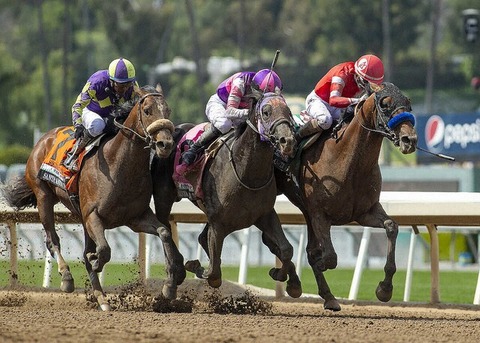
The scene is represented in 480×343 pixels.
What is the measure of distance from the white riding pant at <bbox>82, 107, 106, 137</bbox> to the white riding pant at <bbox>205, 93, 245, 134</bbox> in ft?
2.85

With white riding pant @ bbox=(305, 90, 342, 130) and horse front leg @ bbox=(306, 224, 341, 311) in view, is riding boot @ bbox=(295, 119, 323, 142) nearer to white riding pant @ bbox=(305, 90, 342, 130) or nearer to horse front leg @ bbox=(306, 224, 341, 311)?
white riding pant @ bbox=(305, 90, 342, 130)

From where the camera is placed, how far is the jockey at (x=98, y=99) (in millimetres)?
10055

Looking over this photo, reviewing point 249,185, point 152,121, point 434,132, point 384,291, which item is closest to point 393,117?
point 249,185

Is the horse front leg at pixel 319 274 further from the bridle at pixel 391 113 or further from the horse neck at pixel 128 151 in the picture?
the horse neck at pixel 128 151

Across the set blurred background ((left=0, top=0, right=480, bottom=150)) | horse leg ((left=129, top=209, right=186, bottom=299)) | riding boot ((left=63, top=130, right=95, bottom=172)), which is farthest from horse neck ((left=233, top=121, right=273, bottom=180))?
blurred background ((left=0, top=0, right=480, bottom=150))

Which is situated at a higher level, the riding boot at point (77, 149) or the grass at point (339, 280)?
the riding boot at point (77, 149)

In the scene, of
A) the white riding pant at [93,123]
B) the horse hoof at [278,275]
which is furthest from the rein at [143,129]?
the horse hoof at [278,275]

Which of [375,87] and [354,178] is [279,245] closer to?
[354,178]

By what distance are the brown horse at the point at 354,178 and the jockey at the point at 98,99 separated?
1.66m

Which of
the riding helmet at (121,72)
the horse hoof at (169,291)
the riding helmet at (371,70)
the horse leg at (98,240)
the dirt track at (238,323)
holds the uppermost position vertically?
the riding helmet at (371,70)

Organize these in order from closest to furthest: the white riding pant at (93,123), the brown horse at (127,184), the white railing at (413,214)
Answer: the brown horse at (127,184) → the white riding pant at (93,123) → the white railing at (413,214)

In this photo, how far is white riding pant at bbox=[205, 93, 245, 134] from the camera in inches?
383

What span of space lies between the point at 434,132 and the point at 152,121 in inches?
761

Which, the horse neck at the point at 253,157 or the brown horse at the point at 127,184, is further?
the brown horse at the point at 127,184
